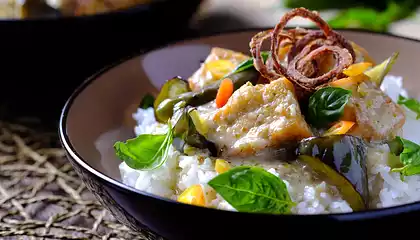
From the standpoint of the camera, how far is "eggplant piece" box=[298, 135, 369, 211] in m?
1.99

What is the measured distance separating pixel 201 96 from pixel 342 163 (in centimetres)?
70

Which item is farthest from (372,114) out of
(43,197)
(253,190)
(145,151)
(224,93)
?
(43,197)

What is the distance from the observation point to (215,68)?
104 inches

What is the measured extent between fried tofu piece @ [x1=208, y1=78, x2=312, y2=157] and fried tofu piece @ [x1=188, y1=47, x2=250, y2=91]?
36 cm

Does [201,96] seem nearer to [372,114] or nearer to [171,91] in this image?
[171,91]

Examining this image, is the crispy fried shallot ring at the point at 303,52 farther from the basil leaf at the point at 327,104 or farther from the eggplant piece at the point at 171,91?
the eggplant piece at the point at 171,91

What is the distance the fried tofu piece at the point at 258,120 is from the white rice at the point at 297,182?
0.23 feet

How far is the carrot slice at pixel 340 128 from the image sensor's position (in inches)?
83.0

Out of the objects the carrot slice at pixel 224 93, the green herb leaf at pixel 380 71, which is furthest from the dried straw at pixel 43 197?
the green herb leaf at pixel 380 71

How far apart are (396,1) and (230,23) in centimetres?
141

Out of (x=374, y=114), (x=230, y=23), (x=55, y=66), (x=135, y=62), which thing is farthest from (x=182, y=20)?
(x=374, y=114)

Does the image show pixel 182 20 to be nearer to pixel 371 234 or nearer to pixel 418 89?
pixel 418 89

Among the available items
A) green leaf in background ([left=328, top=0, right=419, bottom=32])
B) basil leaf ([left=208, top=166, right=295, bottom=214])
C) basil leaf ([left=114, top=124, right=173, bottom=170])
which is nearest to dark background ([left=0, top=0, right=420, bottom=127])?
green leaf in background ([left=328, top=0, right=419, bottom=32])

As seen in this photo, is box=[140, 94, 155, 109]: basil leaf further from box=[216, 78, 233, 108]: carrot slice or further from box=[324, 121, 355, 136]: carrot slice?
box=[324, 121, 355, 136]: carrot slice
